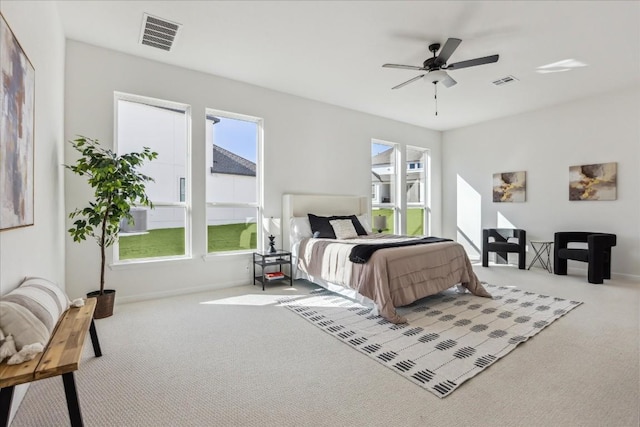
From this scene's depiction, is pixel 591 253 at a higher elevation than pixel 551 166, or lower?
lower

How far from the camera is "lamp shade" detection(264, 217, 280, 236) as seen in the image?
4895 millimetres

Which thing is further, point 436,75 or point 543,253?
point 543,253

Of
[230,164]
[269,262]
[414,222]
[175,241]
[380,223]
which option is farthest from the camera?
[414,222]

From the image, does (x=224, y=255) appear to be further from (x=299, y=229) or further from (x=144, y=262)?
(x=299, y=229)

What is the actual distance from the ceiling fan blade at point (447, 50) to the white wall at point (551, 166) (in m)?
3.79

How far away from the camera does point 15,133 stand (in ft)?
5.55

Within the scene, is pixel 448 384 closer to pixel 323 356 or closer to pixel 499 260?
pixel 323 356

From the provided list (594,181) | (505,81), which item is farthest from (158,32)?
→ (594,181)

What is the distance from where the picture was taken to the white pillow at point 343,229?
4.79 meters

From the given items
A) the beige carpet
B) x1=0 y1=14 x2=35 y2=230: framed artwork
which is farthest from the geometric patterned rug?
x1=0 y1=14 x2=35 y2=230: framed artwork

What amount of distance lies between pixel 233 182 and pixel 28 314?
11.4 ft

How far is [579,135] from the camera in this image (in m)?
5.46

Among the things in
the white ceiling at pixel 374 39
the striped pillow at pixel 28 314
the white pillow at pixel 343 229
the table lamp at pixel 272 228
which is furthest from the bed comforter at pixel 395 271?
the striped pillow at pixel 28 314

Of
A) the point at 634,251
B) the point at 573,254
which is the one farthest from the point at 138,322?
the point at 634,251
